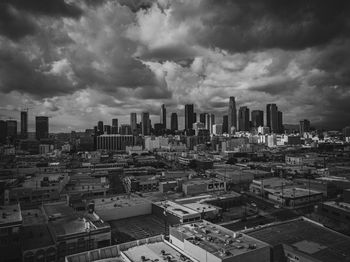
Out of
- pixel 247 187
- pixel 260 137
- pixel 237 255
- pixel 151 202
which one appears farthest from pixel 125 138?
pixel 237 255

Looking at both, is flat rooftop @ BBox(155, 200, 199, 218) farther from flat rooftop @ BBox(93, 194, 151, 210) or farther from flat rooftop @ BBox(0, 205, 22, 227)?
flat rooftop @ BBox(0, 205, 22, 227)

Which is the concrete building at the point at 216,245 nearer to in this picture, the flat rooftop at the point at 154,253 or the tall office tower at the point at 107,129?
the flat rooftop at the point at 154,253

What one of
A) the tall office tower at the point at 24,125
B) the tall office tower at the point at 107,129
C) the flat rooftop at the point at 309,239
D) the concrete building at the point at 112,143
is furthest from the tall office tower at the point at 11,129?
the flat rooftop at the point at 309,239

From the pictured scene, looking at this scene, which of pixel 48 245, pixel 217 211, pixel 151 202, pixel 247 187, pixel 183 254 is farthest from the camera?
pixel 247 187

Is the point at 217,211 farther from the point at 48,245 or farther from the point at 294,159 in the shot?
the point at 294,159

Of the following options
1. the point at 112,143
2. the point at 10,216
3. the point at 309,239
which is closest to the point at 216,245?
the point at 309,239

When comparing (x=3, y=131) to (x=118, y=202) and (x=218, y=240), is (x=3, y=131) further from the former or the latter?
(x=218, y=240)
